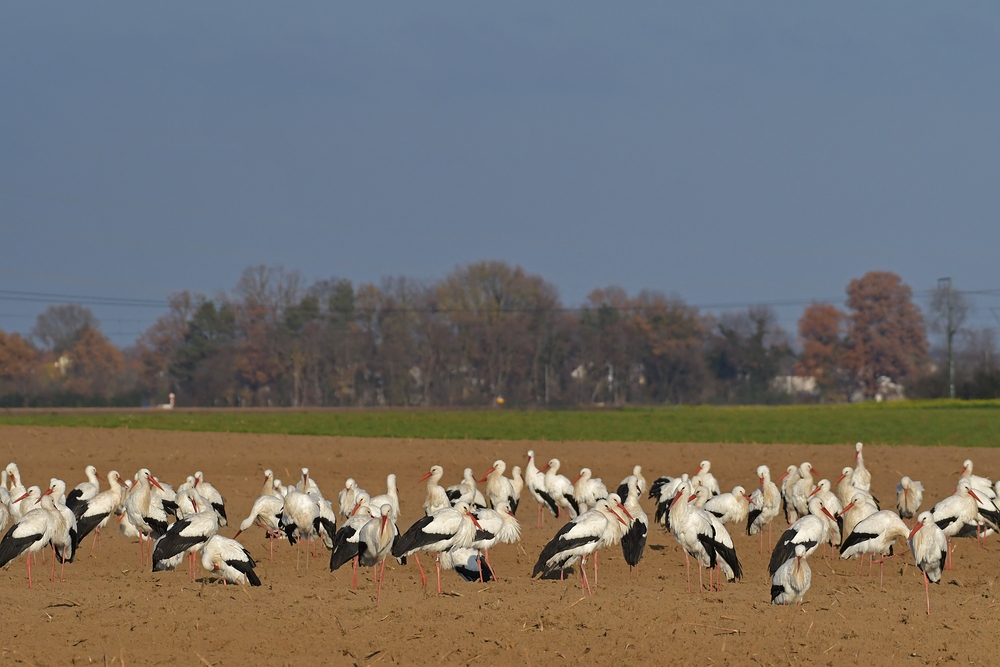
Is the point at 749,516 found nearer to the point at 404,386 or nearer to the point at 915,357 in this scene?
the point at 404,386

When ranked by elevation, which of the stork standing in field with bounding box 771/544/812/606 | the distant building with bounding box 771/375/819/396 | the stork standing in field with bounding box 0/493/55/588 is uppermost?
the distant building with bounding box 771/375/819/396

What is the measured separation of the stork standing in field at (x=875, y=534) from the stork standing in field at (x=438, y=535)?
4551 mm

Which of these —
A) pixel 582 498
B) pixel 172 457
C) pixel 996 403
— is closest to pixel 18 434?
pixel 172 457

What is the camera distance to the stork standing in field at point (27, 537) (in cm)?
1273

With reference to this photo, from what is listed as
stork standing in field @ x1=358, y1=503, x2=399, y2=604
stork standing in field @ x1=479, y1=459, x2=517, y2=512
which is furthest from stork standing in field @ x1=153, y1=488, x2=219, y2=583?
stork standing in field @ x1=479, y1=459, x2=517, y2=512

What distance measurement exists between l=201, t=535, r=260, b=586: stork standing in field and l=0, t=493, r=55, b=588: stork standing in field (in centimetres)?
198

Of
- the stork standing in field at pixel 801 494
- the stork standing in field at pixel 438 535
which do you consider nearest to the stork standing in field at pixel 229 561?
the stork standing in field at pixel 438 535

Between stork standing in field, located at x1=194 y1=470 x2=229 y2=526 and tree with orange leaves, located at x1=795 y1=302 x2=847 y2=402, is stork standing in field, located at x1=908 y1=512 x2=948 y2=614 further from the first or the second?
tree with orange leaves, located at x1=795 y1=302 x2=847 y2=402

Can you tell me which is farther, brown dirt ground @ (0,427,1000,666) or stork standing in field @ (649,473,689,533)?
stork standing in field @ (649,473,689,533)

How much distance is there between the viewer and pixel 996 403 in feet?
226

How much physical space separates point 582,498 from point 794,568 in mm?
7313

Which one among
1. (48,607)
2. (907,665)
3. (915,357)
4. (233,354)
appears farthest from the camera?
(915,357)

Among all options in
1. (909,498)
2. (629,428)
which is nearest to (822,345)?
(629,428)

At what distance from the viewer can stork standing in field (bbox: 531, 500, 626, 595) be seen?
12.6m
